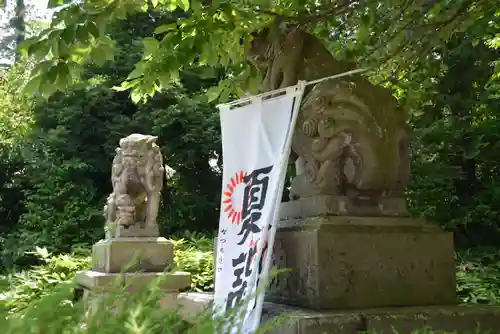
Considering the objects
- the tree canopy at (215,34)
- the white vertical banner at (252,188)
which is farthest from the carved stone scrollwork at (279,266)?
the tree canopy at (215,34)

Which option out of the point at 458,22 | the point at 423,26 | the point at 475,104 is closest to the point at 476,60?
the point at 475,104

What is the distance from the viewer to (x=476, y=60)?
8.00 metres

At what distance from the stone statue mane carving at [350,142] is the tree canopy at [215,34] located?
1.09 feet

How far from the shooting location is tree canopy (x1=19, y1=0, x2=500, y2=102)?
2650 millimetres

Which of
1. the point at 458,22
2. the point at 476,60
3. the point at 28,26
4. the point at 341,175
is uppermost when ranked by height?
the point at 28,26

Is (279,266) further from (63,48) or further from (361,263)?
(63,48)

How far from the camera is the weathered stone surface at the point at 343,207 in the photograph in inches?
120

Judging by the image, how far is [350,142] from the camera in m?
3.18

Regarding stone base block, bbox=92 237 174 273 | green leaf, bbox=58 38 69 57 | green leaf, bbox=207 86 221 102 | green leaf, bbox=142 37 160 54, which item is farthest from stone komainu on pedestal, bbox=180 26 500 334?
stone base block, bbox=92 237 174 273

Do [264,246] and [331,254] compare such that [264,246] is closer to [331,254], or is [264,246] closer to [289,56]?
[331,254]

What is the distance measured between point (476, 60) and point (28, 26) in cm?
1346

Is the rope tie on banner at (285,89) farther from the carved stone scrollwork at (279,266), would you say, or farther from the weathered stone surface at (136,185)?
the weathered stone surface at (136,185)

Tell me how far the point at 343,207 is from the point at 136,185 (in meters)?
4.11

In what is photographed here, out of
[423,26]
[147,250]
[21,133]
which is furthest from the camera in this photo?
[21,133]
